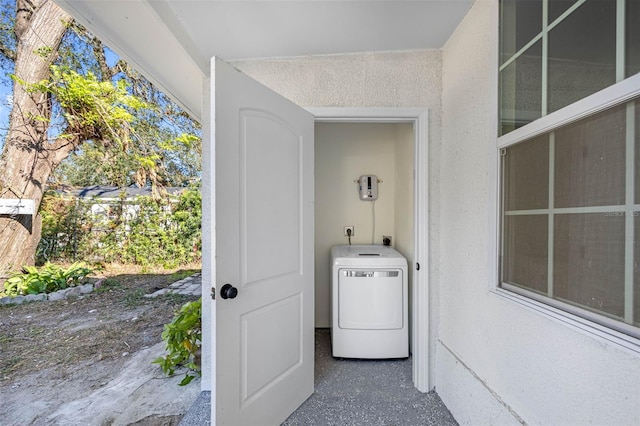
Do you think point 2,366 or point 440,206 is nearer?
point 440,206

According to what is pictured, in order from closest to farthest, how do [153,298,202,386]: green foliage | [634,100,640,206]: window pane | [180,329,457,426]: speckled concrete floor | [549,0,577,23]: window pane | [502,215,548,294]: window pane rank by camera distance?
1. [634,100,640,206]: window pane
2. [549,0,577,23]: window pane
3. [502,215,548,294]: window pane
4. [180,329,457,426]: speckled concrete floor
5. [153,298,202,386]: green foliage

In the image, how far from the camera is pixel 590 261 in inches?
32.2

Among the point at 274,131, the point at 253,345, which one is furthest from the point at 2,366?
the point at 274,131

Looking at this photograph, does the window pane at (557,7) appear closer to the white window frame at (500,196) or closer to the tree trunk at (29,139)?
the white window frame at (500,196)

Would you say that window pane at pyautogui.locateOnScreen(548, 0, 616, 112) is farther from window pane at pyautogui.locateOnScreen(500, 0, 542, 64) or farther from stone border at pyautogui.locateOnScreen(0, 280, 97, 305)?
stone border at pyautogui.locateOnScreen(0, 280, 97, 305)

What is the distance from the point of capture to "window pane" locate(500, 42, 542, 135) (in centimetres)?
105

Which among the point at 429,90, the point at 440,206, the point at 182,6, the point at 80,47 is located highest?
the point at 80,47

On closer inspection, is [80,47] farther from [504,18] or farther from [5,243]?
[504,18]

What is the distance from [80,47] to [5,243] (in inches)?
140

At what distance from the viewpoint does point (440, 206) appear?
5.77 feet

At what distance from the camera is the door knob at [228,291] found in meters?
1.20

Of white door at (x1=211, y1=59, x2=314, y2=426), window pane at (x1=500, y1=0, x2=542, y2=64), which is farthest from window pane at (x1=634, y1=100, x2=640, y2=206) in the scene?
white door at (x1=211, y1=59, x2=314, y2=426)

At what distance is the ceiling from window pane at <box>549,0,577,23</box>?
1.64 ft

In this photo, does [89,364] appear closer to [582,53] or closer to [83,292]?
[83,292]
